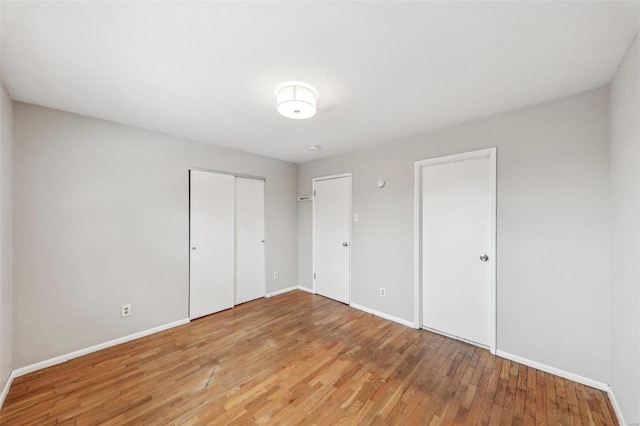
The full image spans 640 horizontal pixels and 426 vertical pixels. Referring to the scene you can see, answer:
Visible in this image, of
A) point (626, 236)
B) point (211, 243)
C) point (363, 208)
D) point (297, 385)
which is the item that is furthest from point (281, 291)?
point (626, 236)

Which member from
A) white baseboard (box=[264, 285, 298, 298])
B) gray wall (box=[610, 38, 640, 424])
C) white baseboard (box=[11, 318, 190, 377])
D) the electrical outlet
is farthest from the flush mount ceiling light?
white baseboard (box=[264, 285, 298, 298])

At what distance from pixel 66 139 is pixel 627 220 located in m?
4.60

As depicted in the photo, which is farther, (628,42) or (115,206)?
(115,206)

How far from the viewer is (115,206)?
8.63 feet

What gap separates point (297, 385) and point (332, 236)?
7.71 ft

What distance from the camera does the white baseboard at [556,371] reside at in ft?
6.32

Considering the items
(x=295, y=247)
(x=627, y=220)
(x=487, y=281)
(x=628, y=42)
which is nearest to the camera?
(x=628, y=42)

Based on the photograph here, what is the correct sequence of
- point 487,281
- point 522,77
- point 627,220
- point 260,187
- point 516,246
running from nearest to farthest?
point 627,220 < point 522,77 < point 516,246 < point 487,281 < point 260,187

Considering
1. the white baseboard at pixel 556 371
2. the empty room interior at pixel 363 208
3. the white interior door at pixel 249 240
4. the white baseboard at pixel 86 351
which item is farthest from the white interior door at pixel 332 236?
the white baseboard at pixel 86 351

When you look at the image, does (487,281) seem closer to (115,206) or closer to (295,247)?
(295,247)

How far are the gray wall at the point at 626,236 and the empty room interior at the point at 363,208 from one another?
0.02 m

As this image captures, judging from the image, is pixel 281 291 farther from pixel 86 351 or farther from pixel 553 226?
pixel 553 226

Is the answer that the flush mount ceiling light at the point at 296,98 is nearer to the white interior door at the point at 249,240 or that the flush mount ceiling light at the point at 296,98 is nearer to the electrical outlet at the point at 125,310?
the white interior door at the point at 249,240

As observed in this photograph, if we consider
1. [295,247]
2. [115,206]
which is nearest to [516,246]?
[295,247]
